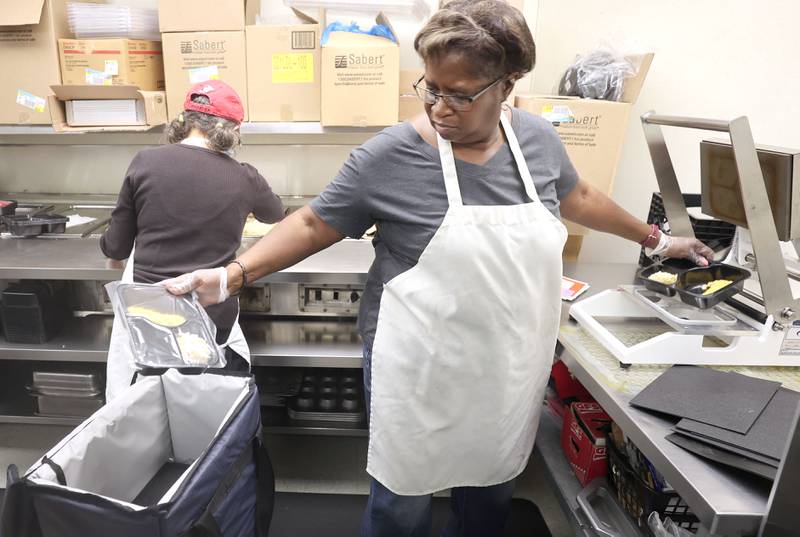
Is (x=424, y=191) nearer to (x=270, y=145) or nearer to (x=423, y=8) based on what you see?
(x=423, y=8)

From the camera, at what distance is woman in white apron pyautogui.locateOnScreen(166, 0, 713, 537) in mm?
1040

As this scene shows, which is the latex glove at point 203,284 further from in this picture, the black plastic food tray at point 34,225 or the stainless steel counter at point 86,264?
the black plastic food tray at point 34,225

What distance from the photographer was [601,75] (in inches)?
75.3

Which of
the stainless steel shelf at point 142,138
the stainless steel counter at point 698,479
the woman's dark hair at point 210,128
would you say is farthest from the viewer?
the stainless steel shelf at point 142,138

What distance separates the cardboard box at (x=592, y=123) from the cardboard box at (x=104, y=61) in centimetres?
139

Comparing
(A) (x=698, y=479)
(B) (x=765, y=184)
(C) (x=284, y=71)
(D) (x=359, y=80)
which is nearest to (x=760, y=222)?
(B) (x=765, y=184)

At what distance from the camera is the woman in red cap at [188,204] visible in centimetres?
147

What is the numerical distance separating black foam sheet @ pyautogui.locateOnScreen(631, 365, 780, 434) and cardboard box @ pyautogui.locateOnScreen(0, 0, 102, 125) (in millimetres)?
2193

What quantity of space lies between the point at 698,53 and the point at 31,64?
8.32 ft

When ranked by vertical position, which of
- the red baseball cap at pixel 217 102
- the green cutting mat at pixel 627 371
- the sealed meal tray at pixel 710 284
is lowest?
the green cutting mat at pixel 627 371

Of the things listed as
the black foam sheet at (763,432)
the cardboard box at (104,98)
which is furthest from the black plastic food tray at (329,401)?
the black foam sheet at (763,432)

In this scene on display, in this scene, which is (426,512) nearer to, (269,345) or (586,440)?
(586,440)

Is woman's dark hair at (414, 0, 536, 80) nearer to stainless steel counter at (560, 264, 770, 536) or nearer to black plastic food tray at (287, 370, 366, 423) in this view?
stainless steel counter at (560, 264, 770, 536)

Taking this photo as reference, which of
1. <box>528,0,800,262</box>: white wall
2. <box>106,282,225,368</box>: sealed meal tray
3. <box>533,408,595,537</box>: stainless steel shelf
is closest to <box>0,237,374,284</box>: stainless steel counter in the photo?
<box>106,282,225,368</box>: sealed meal tray
